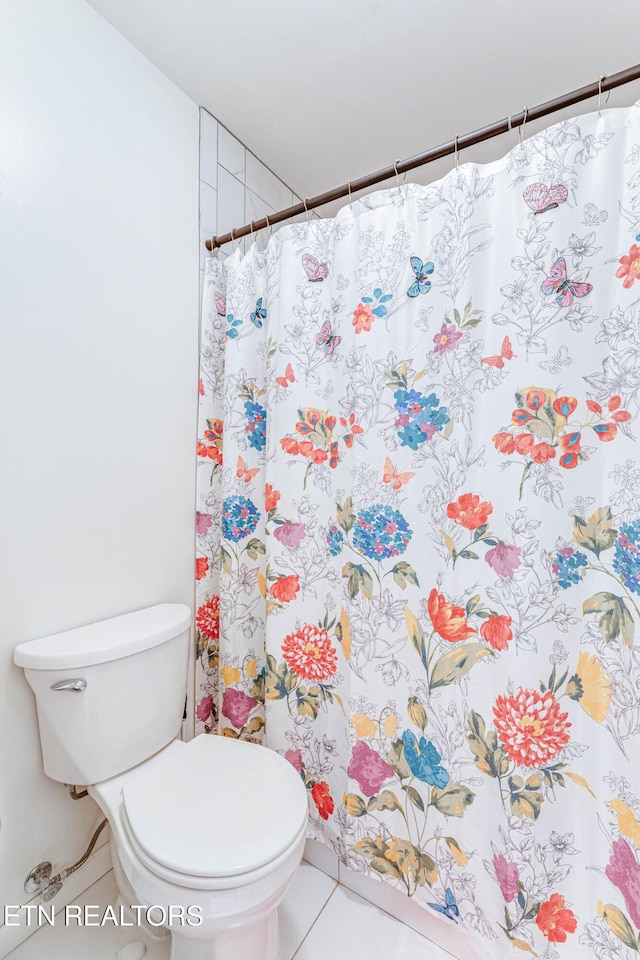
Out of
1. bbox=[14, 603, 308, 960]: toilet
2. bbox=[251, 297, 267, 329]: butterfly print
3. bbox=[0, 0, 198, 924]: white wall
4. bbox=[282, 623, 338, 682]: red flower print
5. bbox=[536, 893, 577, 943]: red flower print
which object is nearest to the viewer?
bbox=[14, 603, 308, 960]: toilet

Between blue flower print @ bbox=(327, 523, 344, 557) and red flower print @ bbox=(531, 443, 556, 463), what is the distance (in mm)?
529

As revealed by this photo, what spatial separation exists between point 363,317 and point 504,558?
703 millimetres

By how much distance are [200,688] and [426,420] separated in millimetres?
1163

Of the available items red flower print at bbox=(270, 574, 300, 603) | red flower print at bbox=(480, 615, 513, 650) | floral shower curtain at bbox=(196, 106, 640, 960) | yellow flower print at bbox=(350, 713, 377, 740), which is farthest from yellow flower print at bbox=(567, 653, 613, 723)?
red flower print at bbox=(270, 574, 300, 603)

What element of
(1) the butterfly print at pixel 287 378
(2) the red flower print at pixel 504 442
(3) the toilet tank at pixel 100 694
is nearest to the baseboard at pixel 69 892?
(3) the toilet tank at pixel 100 694

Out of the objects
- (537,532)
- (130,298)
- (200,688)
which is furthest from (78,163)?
(200,688)

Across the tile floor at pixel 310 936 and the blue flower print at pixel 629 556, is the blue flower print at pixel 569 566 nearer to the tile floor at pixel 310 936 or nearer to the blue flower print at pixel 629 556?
the blue flower print at pixel 629 556

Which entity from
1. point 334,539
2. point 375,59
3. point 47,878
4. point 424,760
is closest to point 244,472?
point 334,539

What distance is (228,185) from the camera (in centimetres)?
165

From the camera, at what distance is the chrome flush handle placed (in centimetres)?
104

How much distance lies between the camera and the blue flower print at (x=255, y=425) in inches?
58.7

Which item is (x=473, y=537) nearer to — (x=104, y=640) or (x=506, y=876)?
(x=506, y=876)

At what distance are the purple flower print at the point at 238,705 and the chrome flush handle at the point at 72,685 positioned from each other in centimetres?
56

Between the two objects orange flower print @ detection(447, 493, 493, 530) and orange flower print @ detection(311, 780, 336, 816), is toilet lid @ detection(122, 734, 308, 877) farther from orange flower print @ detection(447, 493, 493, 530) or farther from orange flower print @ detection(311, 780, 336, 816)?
orange flower print @ detection(447, 493, 493, 530)
